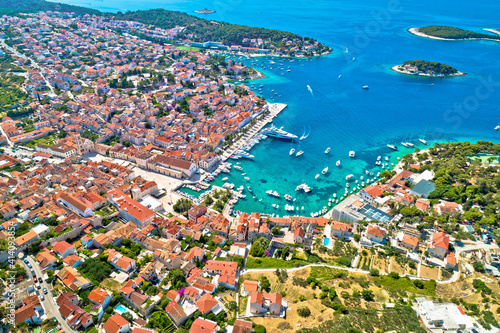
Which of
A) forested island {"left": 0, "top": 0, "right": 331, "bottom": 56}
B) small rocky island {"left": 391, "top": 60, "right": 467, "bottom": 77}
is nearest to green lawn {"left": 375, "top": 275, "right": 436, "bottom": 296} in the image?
small rocky island {"left": 391, "top": 60, "right": 467, "bottom": 77}

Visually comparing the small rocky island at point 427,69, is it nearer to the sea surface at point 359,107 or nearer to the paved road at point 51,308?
the sea surface at point 359,107

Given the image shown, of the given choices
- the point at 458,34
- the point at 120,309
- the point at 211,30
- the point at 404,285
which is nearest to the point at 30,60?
the point at 211,30

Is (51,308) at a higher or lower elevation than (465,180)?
lower

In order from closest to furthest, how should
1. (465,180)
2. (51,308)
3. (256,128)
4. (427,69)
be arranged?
(51,308)
(465,180)
(256,128)
(427,69)

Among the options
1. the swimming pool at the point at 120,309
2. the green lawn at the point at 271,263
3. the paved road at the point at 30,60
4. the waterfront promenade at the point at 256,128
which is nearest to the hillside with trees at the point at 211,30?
the paved road at the point at 30,60

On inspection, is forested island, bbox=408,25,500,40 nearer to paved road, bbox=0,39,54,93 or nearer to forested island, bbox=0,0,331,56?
forested island, bbox=0,0,331,56

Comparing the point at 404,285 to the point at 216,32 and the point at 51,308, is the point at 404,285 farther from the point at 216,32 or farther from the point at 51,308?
the point at 216,32

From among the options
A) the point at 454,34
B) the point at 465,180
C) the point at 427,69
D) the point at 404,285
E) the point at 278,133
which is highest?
the point at 454,34

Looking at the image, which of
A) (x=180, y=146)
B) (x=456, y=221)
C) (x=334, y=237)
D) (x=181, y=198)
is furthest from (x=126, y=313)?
(x=456, y=221)
